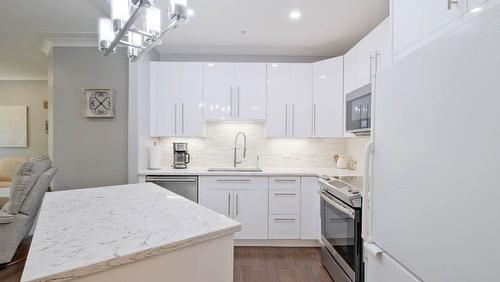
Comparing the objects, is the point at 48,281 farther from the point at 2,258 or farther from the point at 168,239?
the point at 2,258

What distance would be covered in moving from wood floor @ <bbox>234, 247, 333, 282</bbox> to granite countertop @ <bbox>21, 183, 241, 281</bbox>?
1438mm

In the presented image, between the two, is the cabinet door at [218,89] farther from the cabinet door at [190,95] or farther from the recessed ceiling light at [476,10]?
the recessed ceiling light at [476,10]

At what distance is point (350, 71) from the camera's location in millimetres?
2967

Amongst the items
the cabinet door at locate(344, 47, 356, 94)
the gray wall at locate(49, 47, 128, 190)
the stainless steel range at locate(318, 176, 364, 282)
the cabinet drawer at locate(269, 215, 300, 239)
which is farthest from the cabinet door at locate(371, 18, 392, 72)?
the gray wall at locate(49, 47, 128, 190)

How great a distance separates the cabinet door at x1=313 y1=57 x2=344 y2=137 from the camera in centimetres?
322

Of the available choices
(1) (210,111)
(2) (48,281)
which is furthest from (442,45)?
(1) (210,111)

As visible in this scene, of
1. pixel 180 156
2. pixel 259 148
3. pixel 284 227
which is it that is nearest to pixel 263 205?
pixel 284 227

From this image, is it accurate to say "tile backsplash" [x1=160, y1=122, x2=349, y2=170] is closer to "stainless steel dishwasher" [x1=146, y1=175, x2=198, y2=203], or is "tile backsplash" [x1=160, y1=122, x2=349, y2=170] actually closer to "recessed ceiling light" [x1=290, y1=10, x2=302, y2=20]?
"stainless steel dishwasher" [x1=146, y1=175, x2=198, y2=203]

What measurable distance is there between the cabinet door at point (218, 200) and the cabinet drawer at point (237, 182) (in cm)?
7

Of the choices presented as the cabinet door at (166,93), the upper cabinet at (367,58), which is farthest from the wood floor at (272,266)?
the upper cabinet at (367,58)

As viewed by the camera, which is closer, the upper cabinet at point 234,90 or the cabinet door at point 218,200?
the cabinet door at point 218,200

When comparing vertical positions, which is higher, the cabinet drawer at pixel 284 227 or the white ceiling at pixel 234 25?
the white ceiling at pixel 234 25

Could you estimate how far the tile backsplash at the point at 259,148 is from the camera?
3.74 m

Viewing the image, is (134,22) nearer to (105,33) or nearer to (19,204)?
(105,33)
